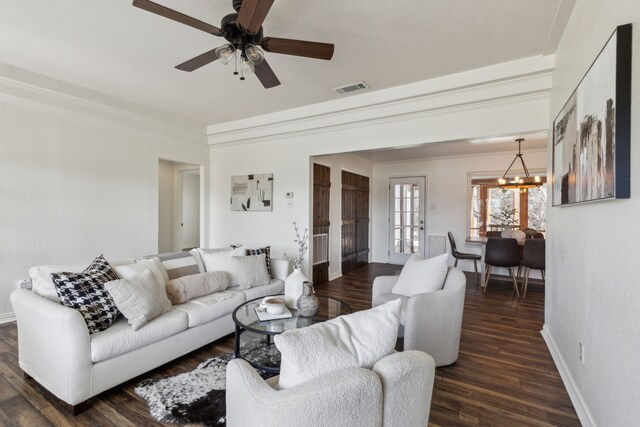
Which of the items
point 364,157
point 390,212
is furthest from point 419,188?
point 364,157

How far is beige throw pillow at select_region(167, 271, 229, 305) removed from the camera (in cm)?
277

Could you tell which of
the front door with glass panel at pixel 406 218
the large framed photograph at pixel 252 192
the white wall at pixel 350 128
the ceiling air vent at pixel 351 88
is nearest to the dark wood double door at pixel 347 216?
the white wall at pixel 350 128

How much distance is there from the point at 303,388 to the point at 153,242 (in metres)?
4.53

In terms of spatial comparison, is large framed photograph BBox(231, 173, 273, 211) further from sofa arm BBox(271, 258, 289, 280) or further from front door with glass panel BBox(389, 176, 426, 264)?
front door with glass panel BBox(389, 176, 426, 264)

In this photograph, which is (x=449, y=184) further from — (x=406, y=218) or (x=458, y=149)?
(x=406, y=218)

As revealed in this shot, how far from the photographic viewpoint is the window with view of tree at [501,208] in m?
6.35

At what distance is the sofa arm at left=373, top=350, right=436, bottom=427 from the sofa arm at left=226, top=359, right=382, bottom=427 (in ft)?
0.18

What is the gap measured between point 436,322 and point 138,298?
Answer: 2.32 m

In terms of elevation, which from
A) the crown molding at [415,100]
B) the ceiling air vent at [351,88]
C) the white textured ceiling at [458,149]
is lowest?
the white textured ceiling at [458,149]

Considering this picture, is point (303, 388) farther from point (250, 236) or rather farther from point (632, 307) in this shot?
point (250, 236)

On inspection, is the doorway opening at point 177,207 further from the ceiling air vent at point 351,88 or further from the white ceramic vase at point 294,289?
the white ceramic vase at point 294,289

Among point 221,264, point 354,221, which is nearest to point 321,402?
point 221,264

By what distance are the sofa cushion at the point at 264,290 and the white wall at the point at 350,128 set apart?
1292mm

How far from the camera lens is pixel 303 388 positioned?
1.01 meters
